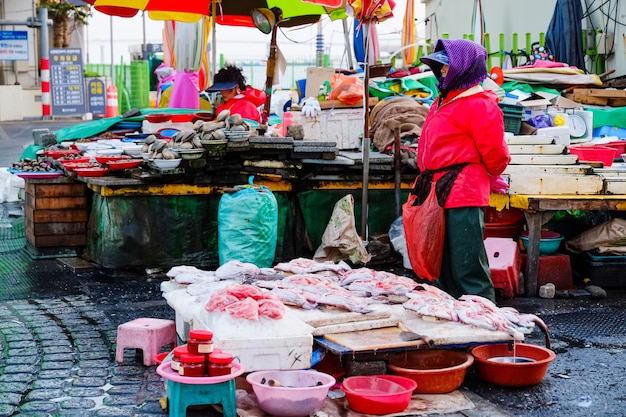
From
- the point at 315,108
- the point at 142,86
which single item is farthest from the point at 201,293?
the point at 142,86

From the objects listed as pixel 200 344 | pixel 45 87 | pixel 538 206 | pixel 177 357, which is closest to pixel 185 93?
pixel 538 206

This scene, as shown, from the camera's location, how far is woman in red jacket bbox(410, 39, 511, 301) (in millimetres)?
6676

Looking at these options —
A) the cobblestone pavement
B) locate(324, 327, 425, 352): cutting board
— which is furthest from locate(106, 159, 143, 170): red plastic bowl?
locate(324, 327, 425, 352): cutting board

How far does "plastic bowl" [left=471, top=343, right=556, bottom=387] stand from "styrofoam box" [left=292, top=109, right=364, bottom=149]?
17.8 ft

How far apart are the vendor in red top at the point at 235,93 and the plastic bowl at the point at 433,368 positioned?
6192mm

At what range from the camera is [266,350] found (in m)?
5.04

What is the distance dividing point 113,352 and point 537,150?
4824mm

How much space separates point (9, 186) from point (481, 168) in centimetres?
943

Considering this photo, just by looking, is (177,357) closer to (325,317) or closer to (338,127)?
(325,317)

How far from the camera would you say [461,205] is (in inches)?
266

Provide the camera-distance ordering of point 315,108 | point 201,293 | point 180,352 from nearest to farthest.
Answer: point 180,352 < point 201,293 < point 315,108

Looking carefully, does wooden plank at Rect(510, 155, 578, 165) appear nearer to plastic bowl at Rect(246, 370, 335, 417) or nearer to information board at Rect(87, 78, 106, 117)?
plastic bowl at Rect(246, 370, 335, 417)

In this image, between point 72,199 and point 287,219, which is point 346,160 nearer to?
point 287,219

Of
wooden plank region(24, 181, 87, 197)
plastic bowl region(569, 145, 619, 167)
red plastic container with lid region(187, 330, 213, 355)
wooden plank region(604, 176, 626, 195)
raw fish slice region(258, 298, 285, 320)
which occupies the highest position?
plastic bowl region(569, 145, 619, 167)
